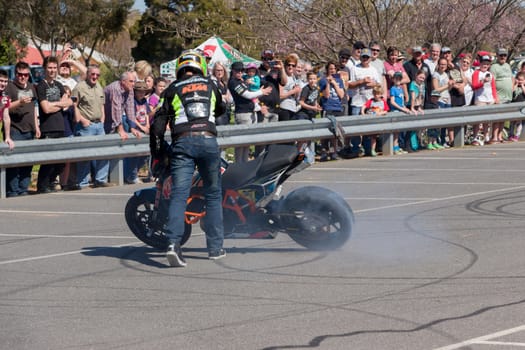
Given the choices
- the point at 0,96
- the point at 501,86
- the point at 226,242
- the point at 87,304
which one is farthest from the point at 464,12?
the point at 87,304

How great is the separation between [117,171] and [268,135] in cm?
280

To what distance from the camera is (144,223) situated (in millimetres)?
10000

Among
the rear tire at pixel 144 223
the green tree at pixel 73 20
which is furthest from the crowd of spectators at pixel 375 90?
the green tree at pixel 73 20

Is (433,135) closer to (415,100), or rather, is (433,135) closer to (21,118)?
(415,100)

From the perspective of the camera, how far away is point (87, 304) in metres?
7.73

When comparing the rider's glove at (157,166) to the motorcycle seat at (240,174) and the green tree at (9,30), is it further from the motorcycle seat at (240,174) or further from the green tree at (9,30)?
the green tree at (9,30)

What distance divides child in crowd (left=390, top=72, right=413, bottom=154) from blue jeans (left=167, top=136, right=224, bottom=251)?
34.7ft

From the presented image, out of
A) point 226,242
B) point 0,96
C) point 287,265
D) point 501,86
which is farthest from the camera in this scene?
point 501,86

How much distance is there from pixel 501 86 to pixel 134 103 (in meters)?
9.22

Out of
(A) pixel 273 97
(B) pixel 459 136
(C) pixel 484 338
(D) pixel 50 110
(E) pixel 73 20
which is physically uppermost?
(E) pixel 73 20

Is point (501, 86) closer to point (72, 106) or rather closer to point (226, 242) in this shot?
point (72, 106)

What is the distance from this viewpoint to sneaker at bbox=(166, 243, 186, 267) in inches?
356

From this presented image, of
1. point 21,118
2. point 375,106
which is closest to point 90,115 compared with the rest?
point 21,118

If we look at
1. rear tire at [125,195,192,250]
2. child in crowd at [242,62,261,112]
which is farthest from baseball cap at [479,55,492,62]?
rear tire at [125,195,192,250]
